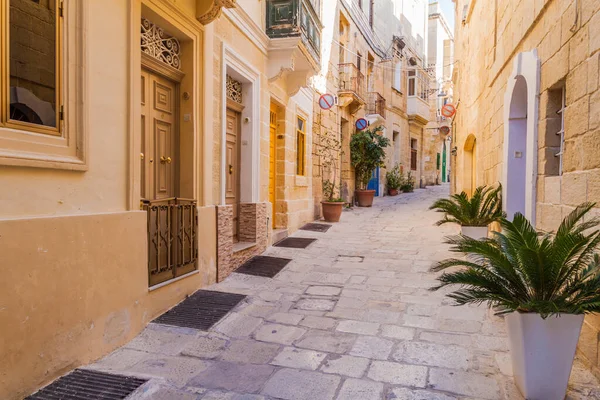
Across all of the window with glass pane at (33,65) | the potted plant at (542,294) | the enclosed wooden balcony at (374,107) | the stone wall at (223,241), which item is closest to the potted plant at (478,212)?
the stone wall at (223,241)

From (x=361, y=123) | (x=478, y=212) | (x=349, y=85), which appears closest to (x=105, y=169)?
(x=478, y=212)

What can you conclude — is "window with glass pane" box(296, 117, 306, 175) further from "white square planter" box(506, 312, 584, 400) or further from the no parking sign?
"white square planter" box(506, 312, 584, 400)

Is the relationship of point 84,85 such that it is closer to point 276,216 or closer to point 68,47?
point 68,47

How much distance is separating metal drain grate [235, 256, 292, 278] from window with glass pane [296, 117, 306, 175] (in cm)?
342

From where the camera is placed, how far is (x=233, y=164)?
678cm

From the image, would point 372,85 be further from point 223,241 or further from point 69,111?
point 69,111

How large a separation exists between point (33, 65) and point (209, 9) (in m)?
2.46

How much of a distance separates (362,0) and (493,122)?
32.9 ft

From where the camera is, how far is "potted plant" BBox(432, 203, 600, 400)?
8.52 ft

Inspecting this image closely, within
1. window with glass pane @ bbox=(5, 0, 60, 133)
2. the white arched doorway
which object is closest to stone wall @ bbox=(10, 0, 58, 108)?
window with glass pane @ bbox=(5, 0, 60, 133)

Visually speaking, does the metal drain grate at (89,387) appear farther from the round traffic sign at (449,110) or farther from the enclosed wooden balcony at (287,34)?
the round traffic sign at (449,110)

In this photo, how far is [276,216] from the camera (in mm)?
8773

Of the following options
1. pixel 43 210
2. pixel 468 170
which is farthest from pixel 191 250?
pixel 468 170

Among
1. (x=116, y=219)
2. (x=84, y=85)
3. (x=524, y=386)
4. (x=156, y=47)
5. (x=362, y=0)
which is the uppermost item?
(x=362, y=0)
